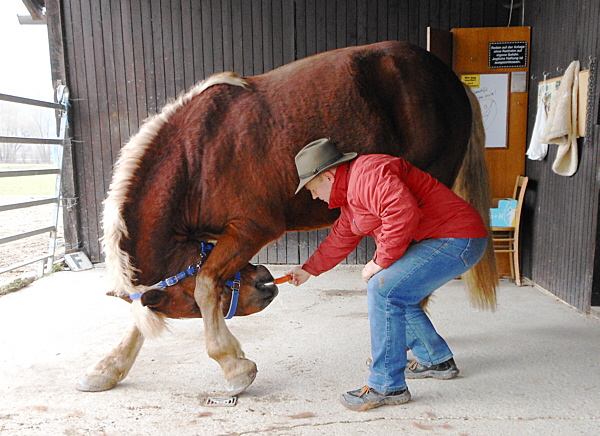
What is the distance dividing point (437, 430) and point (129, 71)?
15.2 ft

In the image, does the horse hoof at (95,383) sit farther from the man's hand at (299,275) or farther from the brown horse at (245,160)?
the man's hand at (299,275)

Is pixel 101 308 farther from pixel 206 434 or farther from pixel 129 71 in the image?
pixel 129 71

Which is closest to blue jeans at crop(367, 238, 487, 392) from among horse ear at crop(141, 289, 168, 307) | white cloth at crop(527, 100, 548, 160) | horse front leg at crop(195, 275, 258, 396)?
horse front leg at crop(195, 275, 258, 396)

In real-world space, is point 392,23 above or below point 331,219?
above

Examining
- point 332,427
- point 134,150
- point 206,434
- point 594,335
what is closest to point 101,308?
point 134,150

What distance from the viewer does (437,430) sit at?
2.02 m

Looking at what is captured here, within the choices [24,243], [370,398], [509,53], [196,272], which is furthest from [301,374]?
[24,243]

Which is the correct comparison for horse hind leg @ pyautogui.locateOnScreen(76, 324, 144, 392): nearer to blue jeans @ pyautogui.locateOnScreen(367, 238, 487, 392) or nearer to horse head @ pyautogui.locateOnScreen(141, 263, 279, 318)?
horse head @ pyautogui.locateOnScreen(141, 263, 279, 318)

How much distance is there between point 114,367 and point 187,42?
3637 mm

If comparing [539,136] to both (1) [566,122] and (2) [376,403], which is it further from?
(2) [376,403]

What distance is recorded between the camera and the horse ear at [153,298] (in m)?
2.25

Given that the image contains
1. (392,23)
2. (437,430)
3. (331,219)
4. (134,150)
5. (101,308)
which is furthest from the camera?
(392,23)

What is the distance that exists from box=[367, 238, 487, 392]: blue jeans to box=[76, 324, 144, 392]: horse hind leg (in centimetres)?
130

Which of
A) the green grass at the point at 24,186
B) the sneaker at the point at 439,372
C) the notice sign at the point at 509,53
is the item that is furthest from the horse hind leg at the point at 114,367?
the green grass at the point at 24,186
